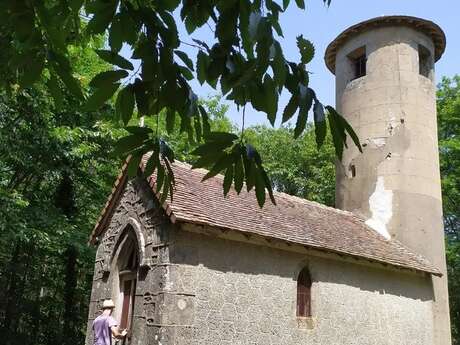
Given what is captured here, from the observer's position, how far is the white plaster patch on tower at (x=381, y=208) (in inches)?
615

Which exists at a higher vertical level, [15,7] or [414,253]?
[414,253]

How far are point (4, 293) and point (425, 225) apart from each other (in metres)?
16.3

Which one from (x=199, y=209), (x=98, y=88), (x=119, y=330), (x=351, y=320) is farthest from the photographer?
(x=351, y=320)

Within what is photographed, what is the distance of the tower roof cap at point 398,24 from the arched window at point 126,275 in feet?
36.2

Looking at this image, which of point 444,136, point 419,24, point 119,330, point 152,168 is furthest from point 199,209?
point 444,136

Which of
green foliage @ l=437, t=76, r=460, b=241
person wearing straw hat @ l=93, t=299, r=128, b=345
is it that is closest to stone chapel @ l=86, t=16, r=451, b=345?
person wearing straw hat @ l=93, t=299, r=128, b=345

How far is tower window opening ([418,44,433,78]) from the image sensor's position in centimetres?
1755

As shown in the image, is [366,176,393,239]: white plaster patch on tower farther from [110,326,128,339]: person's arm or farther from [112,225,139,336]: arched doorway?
[110,326,128,339]: person's arm

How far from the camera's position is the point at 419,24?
670 inches

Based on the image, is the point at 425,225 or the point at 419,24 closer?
the point at 425,225

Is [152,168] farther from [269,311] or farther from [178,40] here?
[269,311]

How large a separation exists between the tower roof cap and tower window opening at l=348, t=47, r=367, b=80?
636 millimetres

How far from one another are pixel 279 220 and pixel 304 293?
178 centimetres

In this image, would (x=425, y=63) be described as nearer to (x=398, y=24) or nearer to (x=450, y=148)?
(x=398, y=24)
